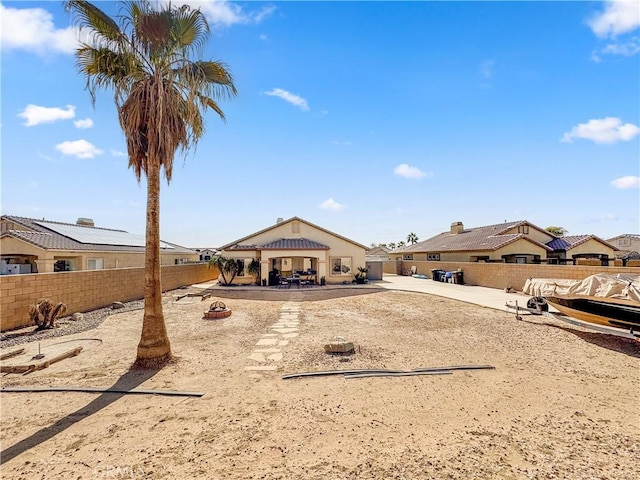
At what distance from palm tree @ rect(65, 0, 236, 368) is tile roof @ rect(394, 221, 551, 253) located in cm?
2527

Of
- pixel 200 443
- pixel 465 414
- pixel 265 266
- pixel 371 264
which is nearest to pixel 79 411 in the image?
pixel 200 443

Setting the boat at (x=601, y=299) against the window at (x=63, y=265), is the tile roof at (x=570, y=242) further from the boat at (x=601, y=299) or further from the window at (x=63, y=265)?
the window at (x=63, y=265)

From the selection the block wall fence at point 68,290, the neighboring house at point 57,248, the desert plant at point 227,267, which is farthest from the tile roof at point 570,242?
the neighboring house at point 57,248

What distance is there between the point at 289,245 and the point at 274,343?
15.5 meters

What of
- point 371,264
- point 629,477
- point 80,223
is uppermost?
point 80,223

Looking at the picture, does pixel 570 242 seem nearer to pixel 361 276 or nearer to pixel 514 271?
pixel 514 271

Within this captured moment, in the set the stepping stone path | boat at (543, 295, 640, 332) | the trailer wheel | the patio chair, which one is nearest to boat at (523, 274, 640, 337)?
boat at (543, 295, 640, 332)

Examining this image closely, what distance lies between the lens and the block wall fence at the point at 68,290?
10.7m

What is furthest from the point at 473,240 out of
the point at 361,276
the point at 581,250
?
the point at 361,276

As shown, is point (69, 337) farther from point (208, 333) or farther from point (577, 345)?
point (577, 345)

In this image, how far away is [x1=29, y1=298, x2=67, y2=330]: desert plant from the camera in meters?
10.9

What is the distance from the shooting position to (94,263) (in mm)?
23297

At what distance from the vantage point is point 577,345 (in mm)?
9383

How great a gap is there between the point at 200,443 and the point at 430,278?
2933 centimetres
